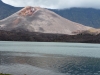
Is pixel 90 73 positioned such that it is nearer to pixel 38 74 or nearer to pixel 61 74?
pixel 61 74

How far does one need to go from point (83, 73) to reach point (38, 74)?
10.9 metres

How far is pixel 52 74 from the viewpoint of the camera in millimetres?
54000

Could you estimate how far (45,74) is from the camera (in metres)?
53.9

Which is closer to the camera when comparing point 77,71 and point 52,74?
point 52,74

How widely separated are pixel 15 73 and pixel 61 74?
10.3m

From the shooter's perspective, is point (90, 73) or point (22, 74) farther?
point (90, 73)

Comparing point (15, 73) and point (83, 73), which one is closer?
point (15, 73)

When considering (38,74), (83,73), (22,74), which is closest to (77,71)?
(83,73)

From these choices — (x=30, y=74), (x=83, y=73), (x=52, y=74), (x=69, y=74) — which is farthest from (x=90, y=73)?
(x=30, y=74)

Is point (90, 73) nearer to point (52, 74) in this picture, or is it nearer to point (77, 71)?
point (77, 71)

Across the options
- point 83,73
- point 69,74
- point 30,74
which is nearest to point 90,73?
point 83,73

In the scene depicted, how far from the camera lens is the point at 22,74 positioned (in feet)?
170

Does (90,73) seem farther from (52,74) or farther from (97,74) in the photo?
(52,74)

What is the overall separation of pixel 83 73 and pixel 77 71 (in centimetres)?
275
